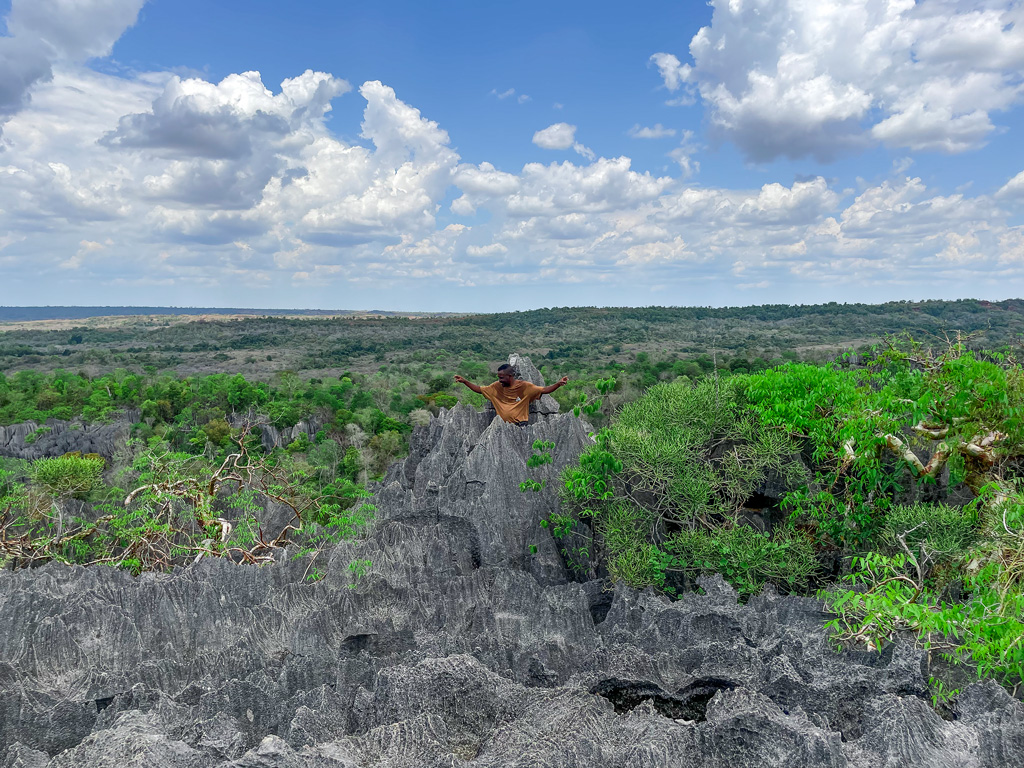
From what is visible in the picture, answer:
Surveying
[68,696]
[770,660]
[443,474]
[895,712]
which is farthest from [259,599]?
[895,712]

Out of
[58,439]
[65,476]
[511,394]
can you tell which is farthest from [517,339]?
[511,394]

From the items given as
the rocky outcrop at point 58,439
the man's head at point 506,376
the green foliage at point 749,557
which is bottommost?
the rocky outcrop at point 58,439

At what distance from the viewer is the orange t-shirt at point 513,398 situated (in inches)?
837

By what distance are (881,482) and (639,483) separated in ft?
17.5

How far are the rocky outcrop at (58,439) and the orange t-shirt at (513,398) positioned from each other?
104 feet

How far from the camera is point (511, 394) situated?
71.4 feet

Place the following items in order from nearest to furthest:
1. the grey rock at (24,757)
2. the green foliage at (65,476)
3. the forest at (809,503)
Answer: the grey rock at (24,757) → the forest at (809,503) → the green foliage at (65,476)

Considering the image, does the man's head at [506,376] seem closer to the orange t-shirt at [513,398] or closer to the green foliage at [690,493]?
the orange t-shirt at [513,398]

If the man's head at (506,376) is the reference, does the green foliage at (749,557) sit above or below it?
below

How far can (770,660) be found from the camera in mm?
9672

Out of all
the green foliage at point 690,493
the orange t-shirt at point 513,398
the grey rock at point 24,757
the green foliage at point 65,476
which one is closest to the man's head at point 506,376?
the orange t-shirt at point 513,398

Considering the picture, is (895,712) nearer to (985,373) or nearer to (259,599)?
(985,373)

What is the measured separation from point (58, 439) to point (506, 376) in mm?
35158

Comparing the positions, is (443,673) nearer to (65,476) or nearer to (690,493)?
(690,493)
